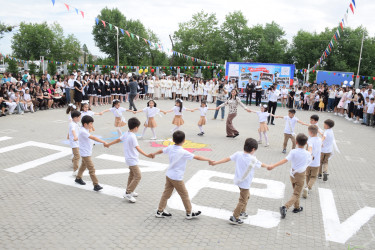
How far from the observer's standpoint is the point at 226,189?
678 cm

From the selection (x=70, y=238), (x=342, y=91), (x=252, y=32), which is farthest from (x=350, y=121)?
(x=252, y=32)

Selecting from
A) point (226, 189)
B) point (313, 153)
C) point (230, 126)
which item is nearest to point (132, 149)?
point (226, 189)

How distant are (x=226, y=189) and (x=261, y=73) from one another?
58.3ft

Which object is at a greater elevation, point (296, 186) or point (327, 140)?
point (327, 140)

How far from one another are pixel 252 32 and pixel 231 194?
52.4 m

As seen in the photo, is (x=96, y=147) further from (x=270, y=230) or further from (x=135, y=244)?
(x=270, y=230)

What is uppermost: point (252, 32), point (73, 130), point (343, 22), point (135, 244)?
point (252, 32)

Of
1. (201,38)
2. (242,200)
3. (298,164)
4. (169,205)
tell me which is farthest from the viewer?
(201,38)

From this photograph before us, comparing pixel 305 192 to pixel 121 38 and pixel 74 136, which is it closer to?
pixel 74 136

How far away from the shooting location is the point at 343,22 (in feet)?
52.1

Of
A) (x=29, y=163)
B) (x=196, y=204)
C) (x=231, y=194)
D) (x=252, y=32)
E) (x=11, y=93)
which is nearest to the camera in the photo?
(x=196, y=204)

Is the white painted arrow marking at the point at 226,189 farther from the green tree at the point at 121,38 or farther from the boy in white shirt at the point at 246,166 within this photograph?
the green tree at the point at 121,38

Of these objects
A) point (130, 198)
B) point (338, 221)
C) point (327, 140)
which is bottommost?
point (338, 221)

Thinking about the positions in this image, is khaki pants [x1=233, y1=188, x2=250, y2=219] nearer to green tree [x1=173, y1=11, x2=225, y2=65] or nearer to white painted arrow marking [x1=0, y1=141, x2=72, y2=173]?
white painted arrow marking [x1=0, y1=141, x2=72, y2=173]
